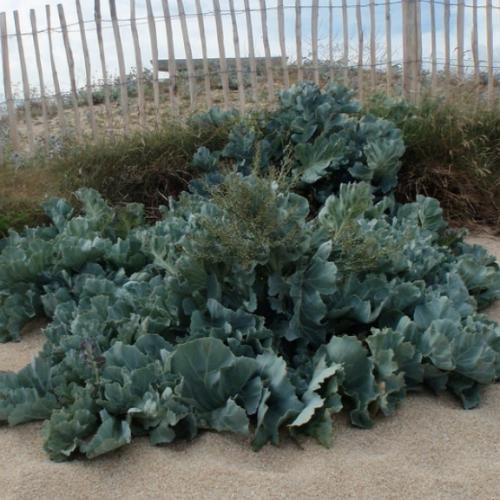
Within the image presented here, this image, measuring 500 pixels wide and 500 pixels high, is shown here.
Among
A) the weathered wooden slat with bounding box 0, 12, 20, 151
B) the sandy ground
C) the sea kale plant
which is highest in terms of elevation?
the weathered wooden slat with bounding box 0, 12, 20, 151

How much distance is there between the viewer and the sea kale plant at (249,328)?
101 inches

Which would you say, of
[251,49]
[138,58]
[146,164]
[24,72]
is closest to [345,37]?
[251,49]

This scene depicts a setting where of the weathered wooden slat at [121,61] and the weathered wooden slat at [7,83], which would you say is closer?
the weathered wooden slat at [121,61]

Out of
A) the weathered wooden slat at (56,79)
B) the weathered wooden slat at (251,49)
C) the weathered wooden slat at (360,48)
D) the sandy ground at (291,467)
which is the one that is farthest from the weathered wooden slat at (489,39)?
the sandy ground at (291,467)

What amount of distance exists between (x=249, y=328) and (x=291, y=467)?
0.62 meters

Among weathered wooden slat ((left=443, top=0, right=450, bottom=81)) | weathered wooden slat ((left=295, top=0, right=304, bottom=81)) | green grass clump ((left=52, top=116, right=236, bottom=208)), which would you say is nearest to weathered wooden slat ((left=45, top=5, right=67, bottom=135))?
green grass clump ((left=52, top=116, right=236, bottom=208))

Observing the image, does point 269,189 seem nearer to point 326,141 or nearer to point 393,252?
point 393,252

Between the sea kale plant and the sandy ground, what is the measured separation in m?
0.07

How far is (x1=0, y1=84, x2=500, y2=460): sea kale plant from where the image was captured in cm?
257

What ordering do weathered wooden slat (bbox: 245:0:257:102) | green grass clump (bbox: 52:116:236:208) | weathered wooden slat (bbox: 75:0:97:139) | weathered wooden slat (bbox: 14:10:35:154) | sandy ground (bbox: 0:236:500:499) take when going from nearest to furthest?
sandy ground (bbox: 0:236:500:499)
green grass clump (bbox: 52:116:236:208)
weathered wooden slat (bbox: 245:0:257:102)
weathered wooden slat (bbox: 75:0:97:139)
weathered wooden slat (bbox: 14:10:35:154)

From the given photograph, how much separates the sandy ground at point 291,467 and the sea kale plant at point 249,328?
0.07 meters

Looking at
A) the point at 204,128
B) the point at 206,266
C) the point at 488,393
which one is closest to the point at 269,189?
the point at 206,266

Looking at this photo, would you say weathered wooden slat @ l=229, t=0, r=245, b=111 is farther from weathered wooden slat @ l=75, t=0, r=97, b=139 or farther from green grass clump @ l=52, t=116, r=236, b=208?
green grass clump @ l=52, t=116, r=236, b=208

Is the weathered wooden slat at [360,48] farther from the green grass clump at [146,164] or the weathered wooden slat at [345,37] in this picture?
the green grass clump at [146,164]
